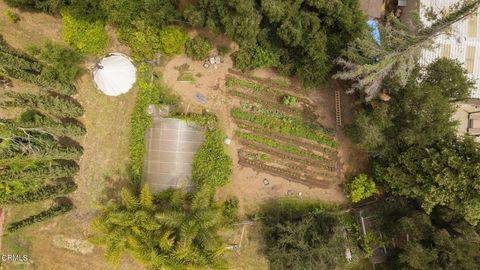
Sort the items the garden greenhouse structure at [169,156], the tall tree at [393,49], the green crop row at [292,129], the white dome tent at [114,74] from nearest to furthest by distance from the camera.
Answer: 1. the tall tree at [393,49]
2. the white dome tent at [114,74]
3. the garden greenhouse structure at [169,156]
4. the green crop row at [292,129]

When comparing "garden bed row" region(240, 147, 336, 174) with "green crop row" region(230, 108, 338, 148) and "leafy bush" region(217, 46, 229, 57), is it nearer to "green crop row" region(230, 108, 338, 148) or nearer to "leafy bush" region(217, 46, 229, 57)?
"green crop row" region(230, 108, 338, 148)

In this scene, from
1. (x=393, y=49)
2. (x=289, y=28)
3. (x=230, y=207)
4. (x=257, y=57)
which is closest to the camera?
(x=393, y=49)

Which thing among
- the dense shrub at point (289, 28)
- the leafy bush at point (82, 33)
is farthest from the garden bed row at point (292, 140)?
the leafy bush at point (82, 33)

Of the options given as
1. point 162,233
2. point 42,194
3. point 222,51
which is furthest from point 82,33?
point 162,233

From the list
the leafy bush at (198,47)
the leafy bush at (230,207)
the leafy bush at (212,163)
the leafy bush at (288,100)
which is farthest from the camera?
the leafy bush at (288,100)

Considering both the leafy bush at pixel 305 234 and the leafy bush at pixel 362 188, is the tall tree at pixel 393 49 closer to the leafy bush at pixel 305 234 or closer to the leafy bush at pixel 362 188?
the leafy bush at pixel 362 188

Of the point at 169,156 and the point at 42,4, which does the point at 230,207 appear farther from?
the point at 42,4
